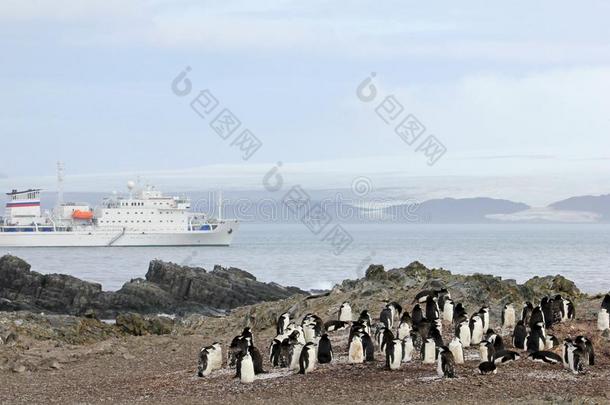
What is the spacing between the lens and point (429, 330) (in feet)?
41.0

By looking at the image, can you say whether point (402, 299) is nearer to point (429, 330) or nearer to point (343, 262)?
point (429, 330)

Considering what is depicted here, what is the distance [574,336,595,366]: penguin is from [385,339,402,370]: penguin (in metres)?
2.13

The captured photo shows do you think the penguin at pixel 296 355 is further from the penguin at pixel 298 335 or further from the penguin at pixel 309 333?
the penguin at pixel 309 333

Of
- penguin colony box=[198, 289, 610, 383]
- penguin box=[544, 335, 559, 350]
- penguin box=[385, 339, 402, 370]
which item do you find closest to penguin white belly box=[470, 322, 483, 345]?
penguin colony box=[198, 289, 610, 383]

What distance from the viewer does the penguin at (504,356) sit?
39.1ft

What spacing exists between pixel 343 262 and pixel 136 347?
5930 centimetres

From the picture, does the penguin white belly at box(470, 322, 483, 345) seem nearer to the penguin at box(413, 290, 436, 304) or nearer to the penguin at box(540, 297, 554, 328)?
the penguin at box(540, 297, 554, 328)

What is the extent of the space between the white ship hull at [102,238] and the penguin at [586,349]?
3140 inches

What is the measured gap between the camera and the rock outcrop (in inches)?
1341

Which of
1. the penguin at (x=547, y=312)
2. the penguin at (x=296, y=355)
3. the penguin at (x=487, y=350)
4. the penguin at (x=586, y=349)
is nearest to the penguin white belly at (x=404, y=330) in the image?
the penguin at (x=487, y=350)

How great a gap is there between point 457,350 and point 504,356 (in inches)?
Result: 22.9

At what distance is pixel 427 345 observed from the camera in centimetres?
1209

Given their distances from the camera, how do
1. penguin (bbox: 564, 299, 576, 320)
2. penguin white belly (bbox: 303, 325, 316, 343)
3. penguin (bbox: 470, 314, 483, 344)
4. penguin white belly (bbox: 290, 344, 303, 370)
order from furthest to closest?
1. penguin (bbox: 564, 299, 576, 320)
2. penguin white belly (bbox: 303, 325, 316, 343)
3. penguin (bbox: 470, 314, 483, 344)
4. penguin white belly (bbox: 290, 344, 303, 370)

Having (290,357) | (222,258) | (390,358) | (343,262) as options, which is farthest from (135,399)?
(222,258)
